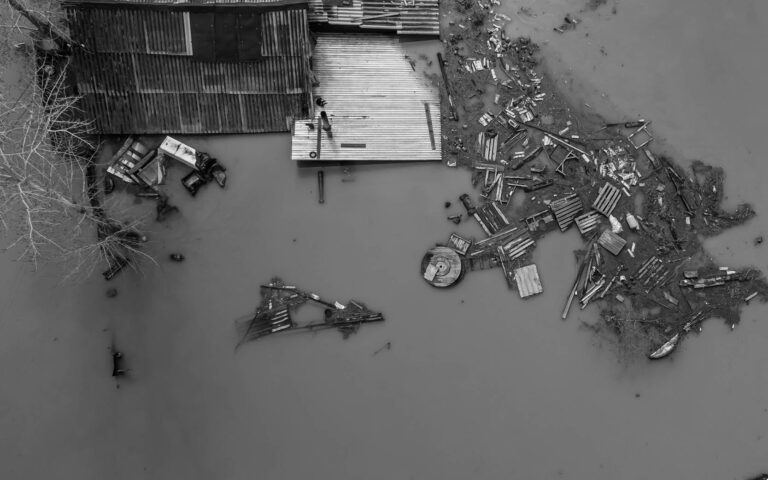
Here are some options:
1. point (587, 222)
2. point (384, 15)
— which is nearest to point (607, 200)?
point (587, 222)

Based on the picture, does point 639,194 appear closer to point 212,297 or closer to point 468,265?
point 468,265

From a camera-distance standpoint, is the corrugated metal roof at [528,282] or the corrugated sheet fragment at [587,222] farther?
the corrugated sheet fragment at [587,222]

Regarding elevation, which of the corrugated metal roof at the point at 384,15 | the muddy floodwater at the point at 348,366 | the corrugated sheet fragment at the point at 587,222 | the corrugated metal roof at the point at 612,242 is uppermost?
the corrugated metal roof at the point at 384,15

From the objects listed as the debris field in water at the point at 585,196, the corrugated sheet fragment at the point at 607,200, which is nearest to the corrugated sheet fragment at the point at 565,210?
the debris field in water at the point at 585,196

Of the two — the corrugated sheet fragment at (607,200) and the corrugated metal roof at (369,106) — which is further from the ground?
the corrugated metal roof at (369,106)

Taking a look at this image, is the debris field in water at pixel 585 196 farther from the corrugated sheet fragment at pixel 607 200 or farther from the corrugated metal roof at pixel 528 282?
the corrugated metal roof at pixel 528 282

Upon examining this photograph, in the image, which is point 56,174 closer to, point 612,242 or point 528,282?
point 528,282
